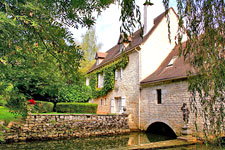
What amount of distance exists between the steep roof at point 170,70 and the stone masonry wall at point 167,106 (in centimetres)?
37

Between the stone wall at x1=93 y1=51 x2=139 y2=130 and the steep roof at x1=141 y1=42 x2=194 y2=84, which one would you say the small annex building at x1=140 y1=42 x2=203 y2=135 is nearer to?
the steep roof at x1=141 y1=42 x2=194 y2=84

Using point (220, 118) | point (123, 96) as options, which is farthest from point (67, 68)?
point (123, 96)

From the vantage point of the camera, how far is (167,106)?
10438 millimetres

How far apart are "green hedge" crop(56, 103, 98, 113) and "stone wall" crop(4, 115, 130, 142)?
247 centimetres

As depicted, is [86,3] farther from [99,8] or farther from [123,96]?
[123,96]

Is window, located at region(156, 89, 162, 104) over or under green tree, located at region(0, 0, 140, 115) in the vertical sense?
under

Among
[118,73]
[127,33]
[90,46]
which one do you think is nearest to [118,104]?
[118,73]

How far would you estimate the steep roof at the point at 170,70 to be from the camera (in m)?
9.88

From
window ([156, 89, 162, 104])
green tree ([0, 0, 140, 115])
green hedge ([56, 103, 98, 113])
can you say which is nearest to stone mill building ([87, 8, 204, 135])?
window ([156, 89, 162, 104])

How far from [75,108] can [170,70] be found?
6.79m

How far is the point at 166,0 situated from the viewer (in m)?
2.78

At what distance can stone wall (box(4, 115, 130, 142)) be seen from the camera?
29.3 feet

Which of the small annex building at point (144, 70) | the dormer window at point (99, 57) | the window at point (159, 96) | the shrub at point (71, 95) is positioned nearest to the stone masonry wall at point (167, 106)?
the small annex building at point (144, 70)

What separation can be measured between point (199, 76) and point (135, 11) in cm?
141
